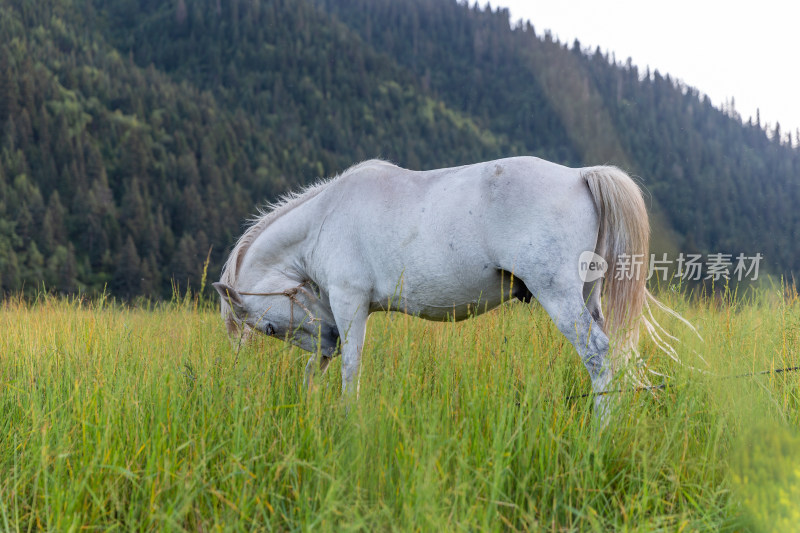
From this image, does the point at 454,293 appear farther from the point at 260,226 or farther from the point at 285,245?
the point at 260,226

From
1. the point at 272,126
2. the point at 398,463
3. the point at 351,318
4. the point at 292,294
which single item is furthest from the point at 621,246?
the point at 272,126

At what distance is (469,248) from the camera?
11.1 feet

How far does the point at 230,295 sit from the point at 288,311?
48 cm

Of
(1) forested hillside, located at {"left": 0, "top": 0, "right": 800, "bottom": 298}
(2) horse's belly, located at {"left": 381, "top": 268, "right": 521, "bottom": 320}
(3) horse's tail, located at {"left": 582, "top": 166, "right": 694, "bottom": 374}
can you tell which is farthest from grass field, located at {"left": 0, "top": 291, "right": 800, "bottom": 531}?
(1) forested hillside, located at {"left": 0, "top": 0, "right": 800, "bottom": 298}

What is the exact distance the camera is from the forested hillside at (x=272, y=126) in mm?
63125

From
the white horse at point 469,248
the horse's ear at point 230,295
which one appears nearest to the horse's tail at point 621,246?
the white horse at point 469,248

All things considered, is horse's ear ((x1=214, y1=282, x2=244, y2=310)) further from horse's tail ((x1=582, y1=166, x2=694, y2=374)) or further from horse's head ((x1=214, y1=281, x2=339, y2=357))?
horse's tail ((x1=582, y1=166, x2=694, y2=374))

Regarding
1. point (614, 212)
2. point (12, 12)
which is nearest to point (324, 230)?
point (614, 212)

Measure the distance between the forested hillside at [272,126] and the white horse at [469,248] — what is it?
14117 mm

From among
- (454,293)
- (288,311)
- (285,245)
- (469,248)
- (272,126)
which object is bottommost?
(272,126)

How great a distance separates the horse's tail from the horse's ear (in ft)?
8.53

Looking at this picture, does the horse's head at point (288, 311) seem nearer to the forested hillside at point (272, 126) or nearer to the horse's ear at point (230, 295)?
the horse's ear at point (230, 295)

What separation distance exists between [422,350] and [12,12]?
161 meters

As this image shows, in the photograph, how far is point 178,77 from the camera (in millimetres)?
164625
